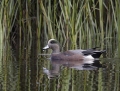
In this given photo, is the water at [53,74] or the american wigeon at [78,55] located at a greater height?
the american wigeon at [78,55]

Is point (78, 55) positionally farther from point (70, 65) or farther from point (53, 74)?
point (53, 74)

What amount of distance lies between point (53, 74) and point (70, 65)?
125 cm

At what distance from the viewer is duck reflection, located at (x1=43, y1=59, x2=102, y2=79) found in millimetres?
7219

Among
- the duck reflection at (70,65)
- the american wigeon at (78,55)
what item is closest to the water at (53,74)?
the duck reflection at (70,65)

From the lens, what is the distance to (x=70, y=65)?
8328 millimetres

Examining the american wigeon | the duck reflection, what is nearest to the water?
the duck reflection

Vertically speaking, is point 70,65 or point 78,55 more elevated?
point 78,55

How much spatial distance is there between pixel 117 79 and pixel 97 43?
5379mm

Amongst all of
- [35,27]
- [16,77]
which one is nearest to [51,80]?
[16,77]

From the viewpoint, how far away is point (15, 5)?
441 inches

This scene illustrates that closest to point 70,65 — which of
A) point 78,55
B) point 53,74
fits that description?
point 78,55

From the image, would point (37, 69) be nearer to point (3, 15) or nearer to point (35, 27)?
point (3, 15)

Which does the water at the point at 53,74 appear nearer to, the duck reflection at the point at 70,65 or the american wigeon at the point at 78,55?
the duck reflection at the point at 70,65

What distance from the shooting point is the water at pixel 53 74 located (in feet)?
19.5
